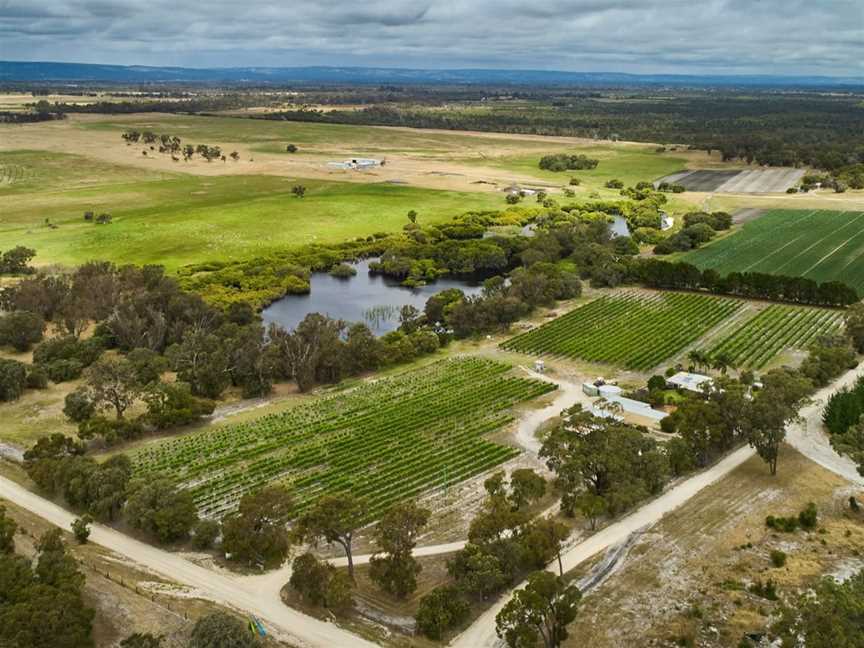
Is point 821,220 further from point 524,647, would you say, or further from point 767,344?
point 524,647

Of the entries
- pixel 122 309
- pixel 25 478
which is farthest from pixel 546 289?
pixel 25 478

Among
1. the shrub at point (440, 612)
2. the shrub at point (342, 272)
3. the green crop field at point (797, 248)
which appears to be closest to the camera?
the shrub at point (440, 612)

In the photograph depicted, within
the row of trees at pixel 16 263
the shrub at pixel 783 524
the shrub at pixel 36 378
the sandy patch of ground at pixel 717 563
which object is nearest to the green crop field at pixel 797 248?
the sandy patch of ground at pixel 717 563

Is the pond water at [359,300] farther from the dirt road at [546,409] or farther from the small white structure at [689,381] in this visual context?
the small white structure at [689,381]

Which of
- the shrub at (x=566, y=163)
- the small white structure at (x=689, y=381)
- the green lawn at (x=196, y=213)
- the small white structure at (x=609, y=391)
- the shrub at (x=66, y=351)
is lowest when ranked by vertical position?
the small white structure at (x=609, y=391)

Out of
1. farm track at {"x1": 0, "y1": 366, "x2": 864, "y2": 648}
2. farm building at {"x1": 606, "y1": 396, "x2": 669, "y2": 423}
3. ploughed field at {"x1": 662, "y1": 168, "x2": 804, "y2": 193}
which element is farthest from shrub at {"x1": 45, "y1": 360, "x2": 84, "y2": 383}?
ploughed field at {"x1": 662, "y1": 168, "x2": 804, "y2": 193}

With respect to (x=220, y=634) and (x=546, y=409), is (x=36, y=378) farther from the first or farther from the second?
(x=546, y=409)
